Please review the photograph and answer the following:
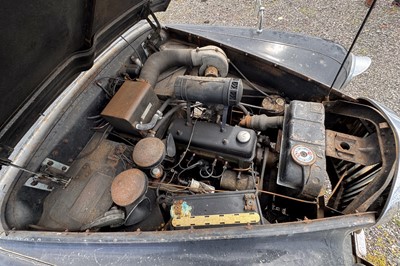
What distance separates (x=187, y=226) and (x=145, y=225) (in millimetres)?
349

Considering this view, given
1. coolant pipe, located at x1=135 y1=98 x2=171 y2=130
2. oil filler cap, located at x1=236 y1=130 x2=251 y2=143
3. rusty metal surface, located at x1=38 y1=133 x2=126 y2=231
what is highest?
oil filler cap, located at x1=236 y1=130 x2=251 y2=143

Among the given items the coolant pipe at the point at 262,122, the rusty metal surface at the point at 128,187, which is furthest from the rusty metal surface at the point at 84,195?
the coolant pipe at the point at 262,122

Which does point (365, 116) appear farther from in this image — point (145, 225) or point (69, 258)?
point (69, 258)

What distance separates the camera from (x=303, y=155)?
142cm

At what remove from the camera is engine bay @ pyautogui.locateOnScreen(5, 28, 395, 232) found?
138 centimetres

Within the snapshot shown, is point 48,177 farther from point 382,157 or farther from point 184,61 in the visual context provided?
point 382,157

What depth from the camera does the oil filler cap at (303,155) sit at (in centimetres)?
140

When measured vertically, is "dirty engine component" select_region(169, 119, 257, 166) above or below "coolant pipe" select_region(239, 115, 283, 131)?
below

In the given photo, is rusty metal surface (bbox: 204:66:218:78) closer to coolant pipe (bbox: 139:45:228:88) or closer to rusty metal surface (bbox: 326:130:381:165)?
coolant pipe (bbox: 139:45:228:88)

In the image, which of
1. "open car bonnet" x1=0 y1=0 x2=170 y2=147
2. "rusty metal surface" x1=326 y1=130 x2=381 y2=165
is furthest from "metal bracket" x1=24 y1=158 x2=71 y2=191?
"rusty metal surface" x1=326 y1=130 x2=381 y2=165

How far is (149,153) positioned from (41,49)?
Result: 2.21 feet

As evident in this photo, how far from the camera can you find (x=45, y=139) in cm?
150

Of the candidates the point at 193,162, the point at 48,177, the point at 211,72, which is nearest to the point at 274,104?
the point at 211,72

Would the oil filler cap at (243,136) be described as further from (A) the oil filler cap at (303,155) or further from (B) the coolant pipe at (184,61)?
(B) the coolant pipe at (184,61)
